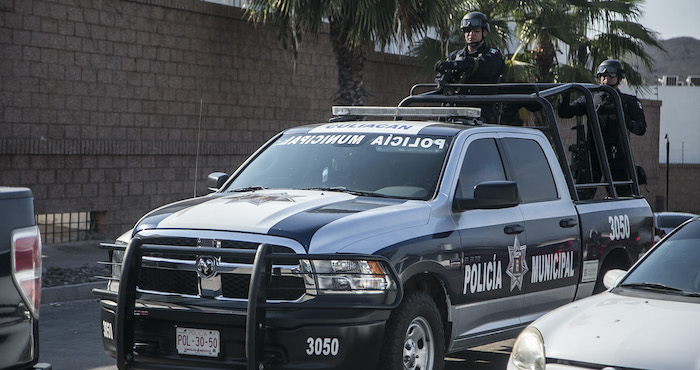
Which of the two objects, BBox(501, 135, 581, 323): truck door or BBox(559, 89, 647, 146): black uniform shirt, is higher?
BBox(559, 89, 647, 146): black uniform shirt

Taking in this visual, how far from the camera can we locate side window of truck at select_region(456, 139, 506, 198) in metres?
6.61

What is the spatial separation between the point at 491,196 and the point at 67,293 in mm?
6027

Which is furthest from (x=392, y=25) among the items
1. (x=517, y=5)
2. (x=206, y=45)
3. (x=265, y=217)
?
(x=265, y=217)

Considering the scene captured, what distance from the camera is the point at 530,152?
738cm

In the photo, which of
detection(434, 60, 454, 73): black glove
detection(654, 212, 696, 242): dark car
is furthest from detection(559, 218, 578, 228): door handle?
detection(654, 212, 696, 242): dark car

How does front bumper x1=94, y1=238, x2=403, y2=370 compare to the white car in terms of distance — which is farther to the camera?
front bumper x1=94, y1=238, x2=403, y2=370

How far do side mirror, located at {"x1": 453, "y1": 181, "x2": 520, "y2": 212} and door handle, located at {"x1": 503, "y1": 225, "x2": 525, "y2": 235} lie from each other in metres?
0.47

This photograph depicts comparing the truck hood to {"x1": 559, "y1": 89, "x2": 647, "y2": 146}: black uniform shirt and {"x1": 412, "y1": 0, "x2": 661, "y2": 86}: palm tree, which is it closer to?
{"x1": 559, "y1": 89, "x2": 647, "y2": 146}: black uniform shirt

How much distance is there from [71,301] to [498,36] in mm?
11699

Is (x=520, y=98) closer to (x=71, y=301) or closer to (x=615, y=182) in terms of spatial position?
(x=615, y=182)

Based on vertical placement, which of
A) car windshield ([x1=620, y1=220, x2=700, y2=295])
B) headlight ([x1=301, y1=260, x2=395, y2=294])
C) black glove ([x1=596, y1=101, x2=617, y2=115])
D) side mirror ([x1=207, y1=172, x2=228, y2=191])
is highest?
black glove ([x1=596, y1=101, x2=617, y2=115])

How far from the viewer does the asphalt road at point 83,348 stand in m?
7.46

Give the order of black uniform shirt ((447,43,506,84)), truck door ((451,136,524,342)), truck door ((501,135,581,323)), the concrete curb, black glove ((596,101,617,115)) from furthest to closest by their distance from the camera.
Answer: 1. the concrete curb
2. black glove ((596,101,617,115))
3. black uniform shirt ((447,43,506,84))
4. truck door ((501,135,581,323))
5. truck door ((451,136,524,342))

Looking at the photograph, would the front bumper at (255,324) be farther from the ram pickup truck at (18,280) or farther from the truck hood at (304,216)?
the ram pickup truck at (18,280)
